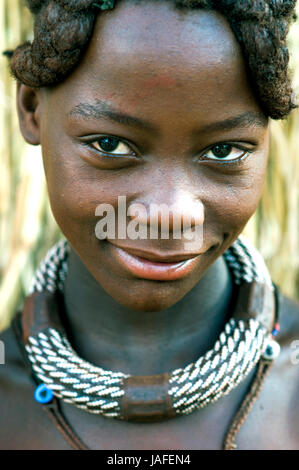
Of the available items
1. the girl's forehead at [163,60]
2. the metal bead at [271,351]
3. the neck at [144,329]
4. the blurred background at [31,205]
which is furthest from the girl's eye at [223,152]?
the blurred background at [31,205]

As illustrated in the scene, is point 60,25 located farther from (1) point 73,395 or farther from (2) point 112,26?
(1) point 73,395

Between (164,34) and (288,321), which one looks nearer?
(164,34)

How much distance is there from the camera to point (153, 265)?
1.34m

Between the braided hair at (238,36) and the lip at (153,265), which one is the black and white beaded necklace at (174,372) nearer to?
the lip at (153,265)

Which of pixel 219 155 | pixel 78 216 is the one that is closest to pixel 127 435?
pixel 78 216

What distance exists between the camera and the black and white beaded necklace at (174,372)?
150 cm

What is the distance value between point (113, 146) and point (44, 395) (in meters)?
0.73

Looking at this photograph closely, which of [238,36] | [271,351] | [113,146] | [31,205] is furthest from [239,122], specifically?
[31,205]

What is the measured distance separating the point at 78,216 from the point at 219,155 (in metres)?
0.35

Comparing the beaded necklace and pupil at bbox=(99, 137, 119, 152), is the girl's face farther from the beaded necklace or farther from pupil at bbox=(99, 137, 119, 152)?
the beaded necklace

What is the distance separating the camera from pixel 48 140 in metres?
1.41

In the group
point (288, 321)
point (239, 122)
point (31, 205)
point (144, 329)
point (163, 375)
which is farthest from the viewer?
point (31, 205)

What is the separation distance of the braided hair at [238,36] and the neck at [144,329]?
0.56m

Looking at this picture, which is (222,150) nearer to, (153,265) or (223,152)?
(223,152)
